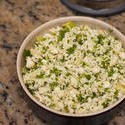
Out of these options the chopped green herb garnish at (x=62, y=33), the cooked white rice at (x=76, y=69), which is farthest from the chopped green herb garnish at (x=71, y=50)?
the chopped green herb garnish at (x=62, y=33)

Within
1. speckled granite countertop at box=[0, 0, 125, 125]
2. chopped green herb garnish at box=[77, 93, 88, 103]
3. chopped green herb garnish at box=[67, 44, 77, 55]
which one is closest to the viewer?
chopped green herb garnish at box=[77, 93, 88, 103]

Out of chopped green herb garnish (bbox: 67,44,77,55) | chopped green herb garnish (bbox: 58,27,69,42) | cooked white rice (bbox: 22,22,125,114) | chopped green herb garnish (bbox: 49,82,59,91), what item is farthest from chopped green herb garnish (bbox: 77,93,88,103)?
chopped green herb garnish (bbox: 58,27,69,42)

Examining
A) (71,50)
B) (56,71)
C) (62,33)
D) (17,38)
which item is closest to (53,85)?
(56,71)

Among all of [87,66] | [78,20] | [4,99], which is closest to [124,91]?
[87,66]

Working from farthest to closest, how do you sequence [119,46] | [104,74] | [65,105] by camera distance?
1. [119,46]
2. [104,74]
3. [65,105]

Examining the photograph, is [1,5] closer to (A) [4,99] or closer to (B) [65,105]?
(A) [4,99]

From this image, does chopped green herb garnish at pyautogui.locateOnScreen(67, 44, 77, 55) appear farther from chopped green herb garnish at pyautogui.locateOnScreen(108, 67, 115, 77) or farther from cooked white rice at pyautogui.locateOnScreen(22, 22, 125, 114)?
chopped green herb garnish at pyautogui.locateOnScreen(108, 67, 115, 77)
